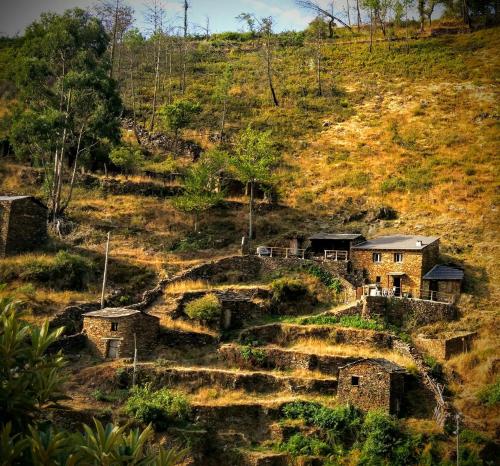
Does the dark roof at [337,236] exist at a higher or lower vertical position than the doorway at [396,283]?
higher

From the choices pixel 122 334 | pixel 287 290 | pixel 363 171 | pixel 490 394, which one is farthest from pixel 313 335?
pixel 363 171

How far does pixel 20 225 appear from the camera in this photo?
43.9 metres

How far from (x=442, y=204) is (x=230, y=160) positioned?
61.4 feet

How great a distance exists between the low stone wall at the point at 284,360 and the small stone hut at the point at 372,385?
1.51 m

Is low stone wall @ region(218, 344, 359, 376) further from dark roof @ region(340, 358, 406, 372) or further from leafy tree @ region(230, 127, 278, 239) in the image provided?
leafy tree @ region(230, 127, 278, 239)

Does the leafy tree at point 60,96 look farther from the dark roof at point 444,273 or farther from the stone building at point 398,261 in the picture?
the dark roof at point 444,273

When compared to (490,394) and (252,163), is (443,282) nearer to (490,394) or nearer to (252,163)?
(490,394)

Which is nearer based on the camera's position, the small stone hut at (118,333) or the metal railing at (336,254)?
the small stone hut at (118,333)

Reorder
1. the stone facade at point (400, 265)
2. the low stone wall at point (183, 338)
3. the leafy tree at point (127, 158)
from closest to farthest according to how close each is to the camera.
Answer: the low stone wall at point (183, 338) < the stone facade at point (400, 265) < the leafy tree at point (127, 158)

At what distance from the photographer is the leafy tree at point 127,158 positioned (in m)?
55.8

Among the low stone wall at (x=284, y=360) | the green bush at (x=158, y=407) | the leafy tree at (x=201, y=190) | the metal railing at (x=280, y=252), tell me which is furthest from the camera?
the leafy tree at (x=201, y=190)

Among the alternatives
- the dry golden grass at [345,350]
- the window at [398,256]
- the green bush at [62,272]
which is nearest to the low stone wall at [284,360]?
the dry golden grass at [345,350]

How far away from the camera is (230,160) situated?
54562 mm

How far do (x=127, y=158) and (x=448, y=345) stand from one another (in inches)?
1307
